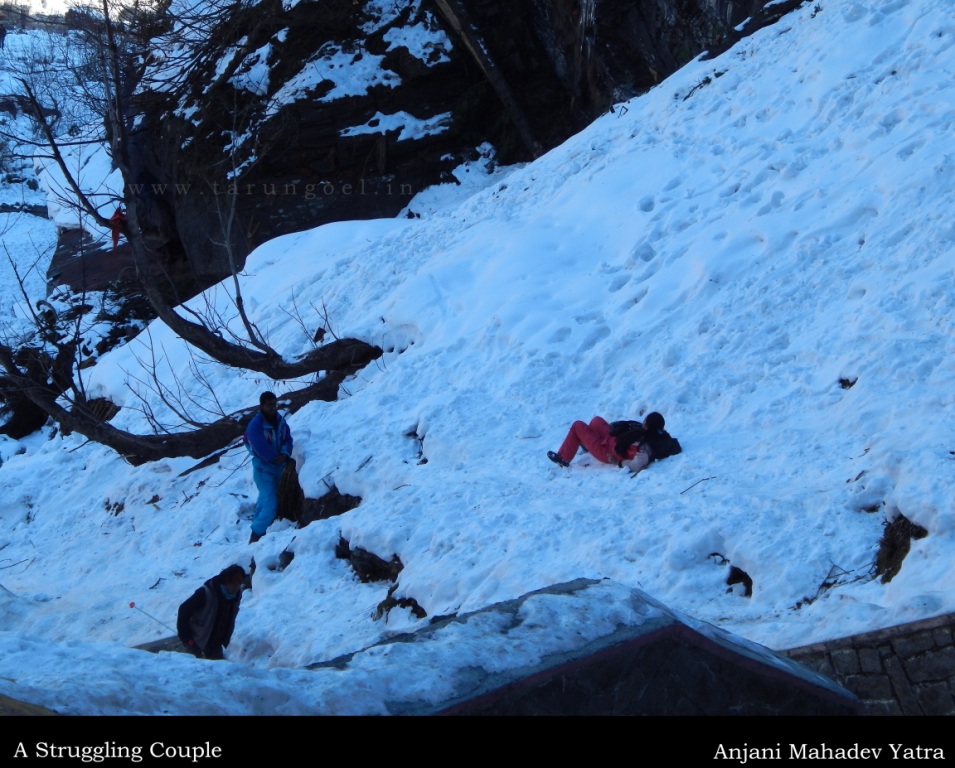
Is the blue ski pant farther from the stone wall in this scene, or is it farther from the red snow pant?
the stone wall

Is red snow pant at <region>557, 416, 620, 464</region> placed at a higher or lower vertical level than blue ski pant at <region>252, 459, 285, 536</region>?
lower

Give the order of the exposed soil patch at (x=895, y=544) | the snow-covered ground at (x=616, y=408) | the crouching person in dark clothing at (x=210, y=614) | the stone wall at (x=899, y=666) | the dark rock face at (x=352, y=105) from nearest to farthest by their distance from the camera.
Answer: the stone wall at (x=899, y=666) < the exposed soil patch at (x=895, y=544) < the snow-covered ground at (x=616, y=408) < the crouching person in dark clothing at (x=210, y=614) < the dark rock face at (x=352, y=105)

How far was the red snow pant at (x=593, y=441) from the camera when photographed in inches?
292

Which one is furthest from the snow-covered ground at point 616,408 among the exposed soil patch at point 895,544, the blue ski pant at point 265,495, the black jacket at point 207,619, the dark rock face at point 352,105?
the dark rock face at point 352,105

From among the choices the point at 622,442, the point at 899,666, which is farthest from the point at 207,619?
the point at 899,666

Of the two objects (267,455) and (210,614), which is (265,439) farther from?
(210,614)

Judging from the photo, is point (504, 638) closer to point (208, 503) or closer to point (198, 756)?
point (198, 756)

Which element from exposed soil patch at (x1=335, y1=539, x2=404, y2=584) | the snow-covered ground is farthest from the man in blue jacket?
exposed soil patch at (x1=335, y1=539, x2=404, y2=584)

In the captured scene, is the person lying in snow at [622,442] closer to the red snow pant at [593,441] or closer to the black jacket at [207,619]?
the red snow pant at [593,441]

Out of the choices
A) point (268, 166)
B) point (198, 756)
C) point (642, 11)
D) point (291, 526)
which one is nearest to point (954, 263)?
point (291, 526)

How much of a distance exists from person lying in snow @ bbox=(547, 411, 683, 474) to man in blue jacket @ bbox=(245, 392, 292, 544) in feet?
8.81

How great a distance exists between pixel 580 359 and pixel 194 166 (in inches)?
468

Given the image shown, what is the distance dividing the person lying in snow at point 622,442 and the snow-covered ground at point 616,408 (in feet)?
0.45

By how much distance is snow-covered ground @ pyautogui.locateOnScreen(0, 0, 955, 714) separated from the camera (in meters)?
5.43
